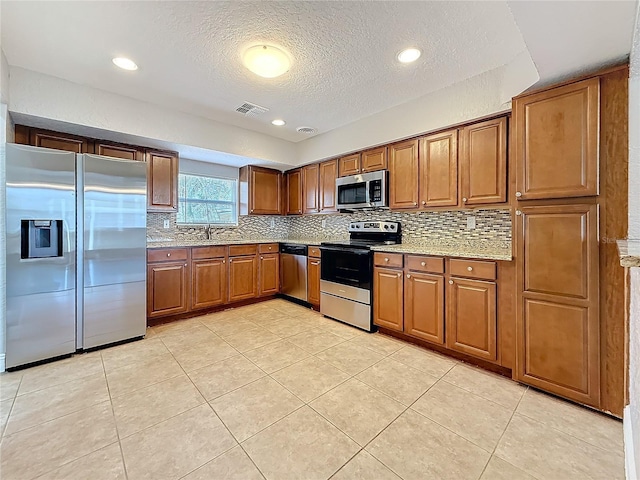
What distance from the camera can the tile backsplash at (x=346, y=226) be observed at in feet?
9.46

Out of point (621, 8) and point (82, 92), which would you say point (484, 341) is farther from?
point (82, 92)

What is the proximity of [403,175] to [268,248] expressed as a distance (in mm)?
2345

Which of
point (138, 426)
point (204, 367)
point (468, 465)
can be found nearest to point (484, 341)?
point (468, 465)

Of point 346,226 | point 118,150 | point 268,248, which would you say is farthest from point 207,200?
point 346,226

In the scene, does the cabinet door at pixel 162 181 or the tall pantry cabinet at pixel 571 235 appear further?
the cabinet door at pixel 162 181

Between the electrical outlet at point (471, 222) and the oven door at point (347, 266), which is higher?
the electrical outlet at point (471, 222)

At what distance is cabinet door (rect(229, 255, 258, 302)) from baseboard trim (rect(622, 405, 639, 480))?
387cm

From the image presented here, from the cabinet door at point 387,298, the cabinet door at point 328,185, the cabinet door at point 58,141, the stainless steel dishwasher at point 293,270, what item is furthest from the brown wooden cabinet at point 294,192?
the cabinet door at point 58,141

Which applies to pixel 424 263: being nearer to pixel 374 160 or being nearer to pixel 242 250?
pixel 374 160

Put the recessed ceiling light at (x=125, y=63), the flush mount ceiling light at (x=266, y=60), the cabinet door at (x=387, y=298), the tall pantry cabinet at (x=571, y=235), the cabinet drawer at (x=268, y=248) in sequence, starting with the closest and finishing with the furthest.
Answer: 1. the tall pantry cabinet at (x=571, y=235)
2. the flush mount ceiling light at (x=266, y=60)
3. the recessed ceiling light at (x=125, y=63)
4. the cabinet door at (x=387, y=298)
5. the cabinet drawer at (x=268, y=248)

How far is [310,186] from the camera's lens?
450 centimetres

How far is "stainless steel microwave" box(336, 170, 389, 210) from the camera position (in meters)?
3.41

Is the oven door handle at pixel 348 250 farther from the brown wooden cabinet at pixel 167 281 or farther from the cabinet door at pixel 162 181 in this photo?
the cabinet door at pixel 162 181

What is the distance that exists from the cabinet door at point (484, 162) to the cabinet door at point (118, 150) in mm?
3707
